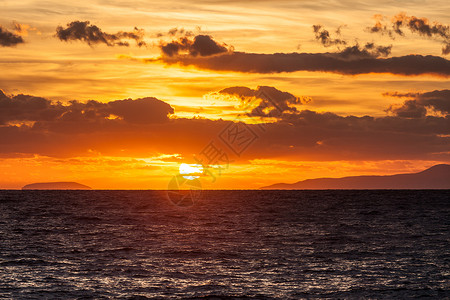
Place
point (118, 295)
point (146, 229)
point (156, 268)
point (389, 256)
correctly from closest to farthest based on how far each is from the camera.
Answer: point (118, 295), point (156, 268), point (389, 256), point (146, 229)

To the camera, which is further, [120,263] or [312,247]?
[312,247]

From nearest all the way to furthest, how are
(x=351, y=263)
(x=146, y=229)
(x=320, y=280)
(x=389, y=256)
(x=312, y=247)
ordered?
(x=320, y=280) < (x=351, y=263) < (x=389, y=256) < (x=312, y=247) < (x=146, y=229)

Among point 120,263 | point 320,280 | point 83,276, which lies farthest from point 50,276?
point 320,280

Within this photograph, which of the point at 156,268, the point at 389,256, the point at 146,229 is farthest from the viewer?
the point at 146,229

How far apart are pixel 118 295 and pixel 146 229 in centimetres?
3986

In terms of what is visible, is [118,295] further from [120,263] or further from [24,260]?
[24,260]

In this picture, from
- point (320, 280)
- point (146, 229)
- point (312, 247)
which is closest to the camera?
point (320, 280)

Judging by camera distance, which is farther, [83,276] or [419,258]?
[419,258]

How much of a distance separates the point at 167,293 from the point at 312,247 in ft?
77.4

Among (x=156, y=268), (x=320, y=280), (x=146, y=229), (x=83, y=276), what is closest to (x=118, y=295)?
(x=83, y=276)

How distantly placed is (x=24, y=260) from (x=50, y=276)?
7871 millimetres

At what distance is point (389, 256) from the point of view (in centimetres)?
4681

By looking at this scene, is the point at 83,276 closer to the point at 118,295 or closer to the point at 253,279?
the point at 118,295

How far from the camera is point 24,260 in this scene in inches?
1718
